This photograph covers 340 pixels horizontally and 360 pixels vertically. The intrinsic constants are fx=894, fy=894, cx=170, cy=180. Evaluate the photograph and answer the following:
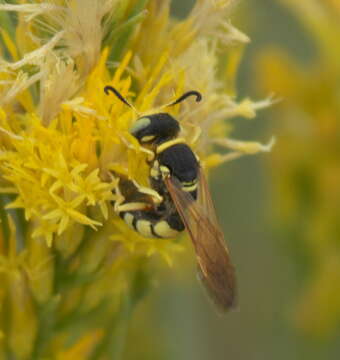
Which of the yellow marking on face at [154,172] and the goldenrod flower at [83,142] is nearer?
the goldenrod flower at [83,142]

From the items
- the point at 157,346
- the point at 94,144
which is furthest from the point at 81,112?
the point at 157,346

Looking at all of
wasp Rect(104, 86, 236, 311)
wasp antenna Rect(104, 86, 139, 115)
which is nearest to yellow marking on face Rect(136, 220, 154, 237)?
wasp Rect(104, 86, 236, 311)

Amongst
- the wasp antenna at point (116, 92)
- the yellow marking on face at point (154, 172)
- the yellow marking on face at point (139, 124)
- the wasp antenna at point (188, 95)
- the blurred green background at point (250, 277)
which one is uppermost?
the wasp antenna at point (116, 92)

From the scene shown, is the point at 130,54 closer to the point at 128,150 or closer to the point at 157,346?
the point at 128,150

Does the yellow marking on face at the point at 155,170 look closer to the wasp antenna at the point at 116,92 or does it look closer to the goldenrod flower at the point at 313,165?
the wasp antenna at the point at 116,92

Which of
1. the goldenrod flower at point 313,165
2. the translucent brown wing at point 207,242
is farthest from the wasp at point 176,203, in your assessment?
the goldenrod flower at point 313,165

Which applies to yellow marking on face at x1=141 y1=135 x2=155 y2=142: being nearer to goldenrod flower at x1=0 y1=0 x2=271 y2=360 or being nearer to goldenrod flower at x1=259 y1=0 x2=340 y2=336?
goldenrod flower at x1=0 y1=0 x2=271 y2=360
